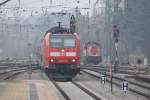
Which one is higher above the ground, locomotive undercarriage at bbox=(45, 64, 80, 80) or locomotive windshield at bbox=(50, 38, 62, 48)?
locomotive windshield at bbox=(50, 38, 62, 48)

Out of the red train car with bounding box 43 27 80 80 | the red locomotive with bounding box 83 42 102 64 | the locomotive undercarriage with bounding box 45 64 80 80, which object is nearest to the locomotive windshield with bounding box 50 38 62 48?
the red train car with bounding box 43 27 80 80

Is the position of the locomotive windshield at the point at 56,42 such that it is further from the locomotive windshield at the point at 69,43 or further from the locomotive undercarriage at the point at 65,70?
the locomotive undercarriage at the point at 65,70

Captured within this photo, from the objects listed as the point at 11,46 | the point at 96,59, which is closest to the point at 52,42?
the point at 96,59

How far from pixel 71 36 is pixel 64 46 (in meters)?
0.86

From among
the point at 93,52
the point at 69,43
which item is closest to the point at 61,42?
the point at 69,43

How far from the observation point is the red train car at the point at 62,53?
3731cm

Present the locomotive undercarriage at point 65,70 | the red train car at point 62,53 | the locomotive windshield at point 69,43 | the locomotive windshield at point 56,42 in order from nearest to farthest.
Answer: the locomotive undercarriage at point 65,70 < the red train car at point 62,53 < the locomotive windshield at point 69,43 < the locomotive windshield at point 56,42

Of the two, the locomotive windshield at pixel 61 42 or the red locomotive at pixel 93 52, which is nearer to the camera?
the locomotive windshield at pixel 61 42

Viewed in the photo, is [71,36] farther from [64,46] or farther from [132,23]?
[132,23]

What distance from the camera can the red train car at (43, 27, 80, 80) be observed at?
1469 inches

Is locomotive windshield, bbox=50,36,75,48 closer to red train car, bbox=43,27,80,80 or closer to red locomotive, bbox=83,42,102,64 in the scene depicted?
red train car, bbox=43,27,80,80

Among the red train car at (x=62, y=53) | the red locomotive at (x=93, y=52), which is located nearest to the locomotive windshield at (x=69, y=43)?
the red train car at (x=62, y=53)

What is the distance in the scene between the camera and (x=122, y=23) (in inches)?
3287

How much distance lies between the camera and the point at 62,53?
37656mm
